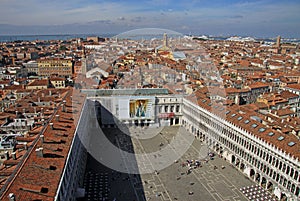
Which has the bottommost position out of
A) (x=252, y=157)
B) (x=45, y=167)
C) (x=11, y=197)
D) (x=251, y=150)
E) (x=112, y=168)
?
(x=112, y=168)

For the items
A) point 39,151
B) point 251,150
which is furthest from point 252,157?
point 39,151

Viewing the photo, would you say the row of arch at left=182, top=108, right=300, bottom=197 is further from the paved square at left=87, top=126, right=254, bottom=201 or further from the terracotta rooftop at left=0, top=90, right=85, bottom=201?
the terracotta rooftop at left=0, top=90, right=85, bottom=201

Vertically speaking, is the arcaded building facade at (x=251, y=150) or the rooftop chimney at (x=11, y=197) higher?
the rooftop chimney at (x=11, y=197)

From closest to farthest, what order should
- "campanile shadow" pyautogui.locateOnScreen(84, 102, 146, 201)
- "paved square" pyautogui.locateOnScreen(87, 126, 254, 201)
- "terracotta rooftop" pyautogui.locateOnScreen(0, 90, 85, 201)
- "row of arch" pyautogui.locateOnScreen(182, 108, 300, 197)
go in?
"terracotta rooftop" pyautogui.locateOnScreen(0, 90, 85, 201)
"row of arch" pyautogui.locateOnScreen(182, 108, 300, 197)
"paved square" pyautogui.locateOnScreen(87, 126, 254, 201)
"campanile shadow" pyautogui.locateOnScreen(84, 102, 146, 201)

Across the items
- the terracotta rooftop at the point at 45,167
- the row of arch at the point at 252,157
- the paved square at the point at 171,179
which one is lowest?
the paved square at the point at 171,179

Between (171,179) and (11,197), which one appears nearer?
(11,197)

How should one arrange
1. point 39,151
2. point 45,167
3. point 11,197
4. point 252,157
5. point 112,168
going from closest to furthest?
point 11,197
point 45,167
point 39,151
point 252,157
point 112,168

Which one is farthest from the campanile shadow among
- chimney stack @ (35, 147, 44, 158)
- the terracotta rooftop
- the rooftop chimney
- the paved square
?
the rooftop chimney

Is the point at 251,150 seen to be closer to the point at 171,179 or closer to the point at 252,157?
the point at 252,157

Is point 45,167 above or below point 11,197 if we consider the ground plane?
below

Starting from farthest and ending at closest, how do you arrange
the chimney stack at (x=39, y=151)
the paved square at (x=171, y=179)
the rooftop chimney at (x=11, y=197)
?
1. the paved square at (x=171, y=179)
2. the chimney stack at (x=39, y=151)
3. the rooftop chimney at (x=11, y=197)

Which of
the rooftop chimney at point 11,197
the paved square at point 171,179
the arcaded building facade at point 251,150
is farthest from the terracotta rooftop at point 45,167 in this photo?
the arcaded building facade at point 251,150

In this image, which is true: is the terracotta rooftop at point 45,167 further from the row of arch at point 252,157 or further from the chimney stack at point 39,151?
the row of arch at point 252,157
